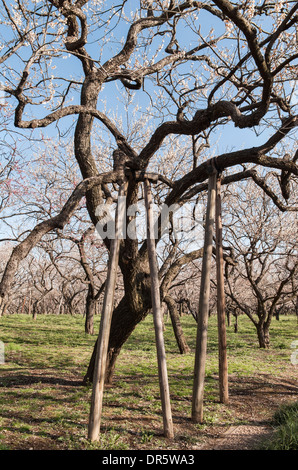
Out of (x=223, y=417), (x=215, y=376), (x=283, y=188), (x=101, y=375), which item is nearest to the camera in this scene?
(x=101, y=375)

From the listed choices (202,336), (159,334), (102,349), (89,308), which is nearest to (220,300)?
(202,336)

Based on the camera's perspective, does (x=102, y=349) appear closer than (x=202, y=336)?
Yes

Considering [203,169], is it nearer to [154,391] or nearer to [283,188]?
[283,188]

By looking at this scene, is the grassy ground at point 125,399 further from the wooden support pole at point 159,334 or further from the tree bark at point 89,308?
the tree bark at point 89,308

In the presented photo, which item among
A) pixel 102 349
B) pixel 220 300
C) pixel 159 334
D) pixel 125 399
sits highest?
pixel 220 300

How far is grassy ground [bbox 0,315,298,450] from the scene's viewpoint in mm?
4059

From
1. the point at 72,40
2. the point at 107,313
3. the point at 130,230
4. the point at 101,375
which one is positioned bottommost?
the point at 101,375

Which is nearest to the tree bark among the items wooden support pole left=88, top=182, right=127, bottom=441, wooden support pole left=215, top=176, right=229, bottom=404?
wooden support pole left=215, top=176, right=229, bottom=404

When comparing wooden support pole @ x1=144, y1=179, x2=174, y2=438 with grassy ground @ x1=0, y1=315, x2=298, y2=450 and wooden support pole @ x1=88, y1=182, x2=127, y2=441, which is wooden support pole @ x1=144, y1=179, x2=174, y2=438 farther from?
wooden support pole @ x1=88, y1=182, x2=127, y2=441

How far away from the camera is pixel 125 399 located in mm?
5559

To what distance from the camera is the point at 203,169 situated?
5.44m

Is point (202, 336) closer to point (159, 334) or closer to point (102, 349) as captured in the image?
point (159, 334)
